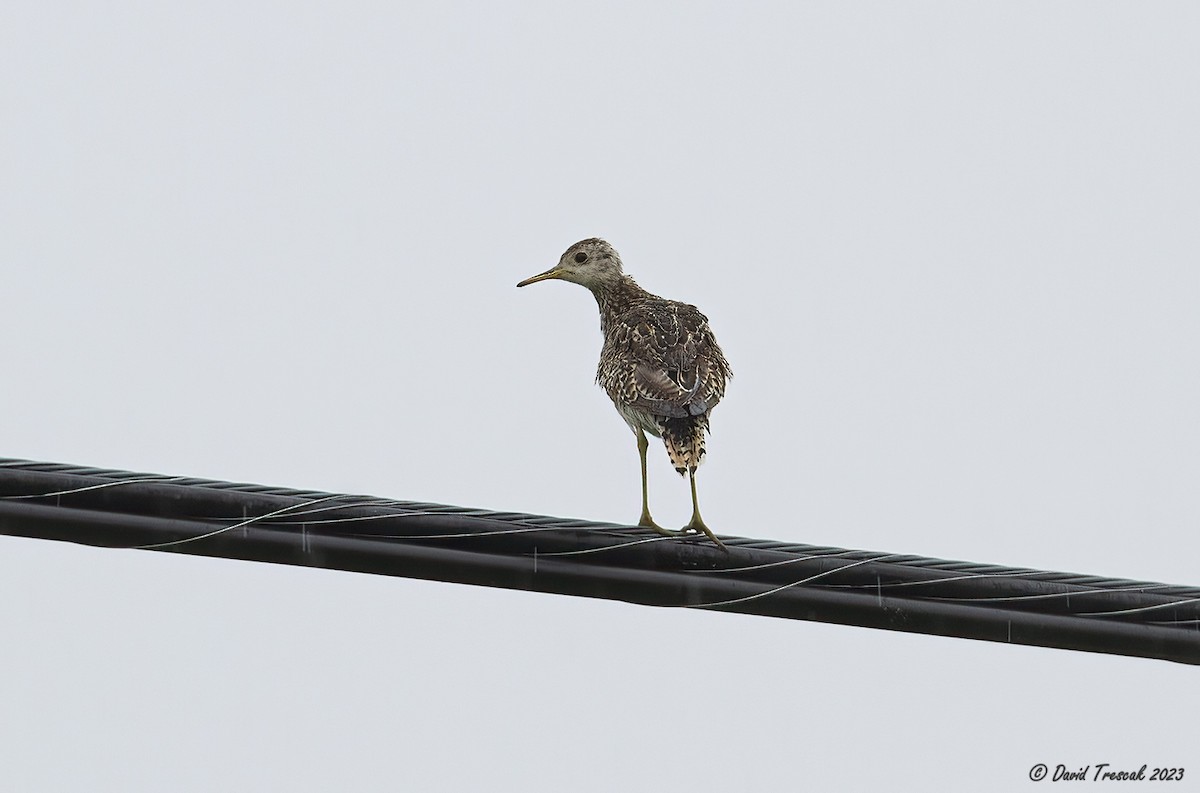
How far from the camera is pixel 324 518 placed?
9039 mm

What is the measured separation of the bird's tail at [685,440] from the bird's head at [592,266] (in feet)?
13.4

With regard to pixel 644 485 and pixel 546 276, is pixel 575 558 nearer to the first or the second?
pixel 644 485

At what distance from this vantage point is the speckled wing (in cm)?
1184

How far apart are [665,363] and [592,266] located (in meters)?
3.58

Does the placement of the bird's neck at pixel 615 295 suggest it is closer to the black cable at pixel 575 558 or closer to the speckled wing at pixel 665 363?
the speckled wing at pixel 665 363

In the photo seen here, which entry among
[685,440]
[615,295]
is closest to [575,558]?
[685,440]

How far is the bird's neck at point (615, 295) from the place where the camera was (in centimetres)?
1534

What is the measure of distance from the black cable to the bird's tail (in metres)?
2.26

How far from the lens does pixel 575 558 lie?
912 centimetres

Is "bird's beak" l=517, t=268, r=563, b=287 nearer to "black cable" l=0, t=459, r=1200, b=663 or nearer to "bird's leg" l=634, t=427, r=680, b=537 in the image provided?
"bird's leg" l=634, t=427, r=680, b=537

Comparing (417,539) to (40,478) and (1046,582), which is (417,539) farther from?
(1046,582)

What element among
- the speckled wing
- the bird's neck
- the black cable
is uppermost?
the bird's neck

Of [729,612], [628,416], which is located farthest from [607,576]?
[628,416]

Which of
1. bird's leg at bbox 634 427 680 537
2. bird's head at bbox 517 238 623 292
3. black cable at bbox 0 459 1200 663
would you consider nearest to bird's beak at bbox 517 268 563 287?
bird's head at bbox 517 238 623 292
